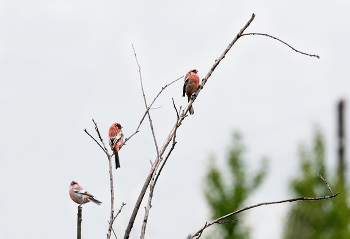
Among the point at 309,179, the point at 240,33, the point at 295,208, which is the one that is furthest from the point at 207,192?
the point at 240,33

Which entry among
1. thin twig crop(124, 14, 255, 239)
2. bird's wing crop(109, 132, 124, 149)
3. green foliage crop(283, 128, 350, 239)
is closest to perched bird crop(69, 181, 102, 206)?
bird's wing crop(109, 132, 124, 149)

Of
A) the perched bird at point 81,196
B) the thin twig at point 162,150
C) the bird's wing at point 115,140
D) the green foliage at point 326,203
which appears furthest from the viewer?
the green foliage at point 326,203

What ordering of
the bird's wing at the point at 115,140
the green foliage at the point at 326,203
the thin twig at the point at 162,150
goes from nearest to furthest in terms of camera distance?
the thin twig at the point at 162,150, the bird's wing at the point at 115,140, the green foliage at the point at 326,203

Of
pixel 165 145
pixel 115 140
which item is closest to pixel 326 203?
pixel 115 140

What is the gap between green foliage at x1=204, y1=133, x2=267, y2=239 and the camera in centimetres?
1770

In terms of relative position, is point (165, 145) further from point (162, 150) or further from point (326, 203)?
point (326, 203)

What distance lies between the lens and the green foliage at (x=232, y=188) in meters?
17.7

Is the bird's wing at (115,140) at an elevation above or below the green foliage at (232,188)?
below

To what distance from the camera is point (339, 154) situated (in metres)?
17.1

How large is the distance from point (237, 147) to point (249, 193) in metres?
1.61

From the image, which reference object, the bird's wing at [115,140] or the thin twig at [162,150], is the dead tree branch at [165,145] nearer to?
the thin twig at [162,150]

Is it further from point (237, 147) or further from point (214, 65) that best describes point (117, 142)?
point (237, 147)

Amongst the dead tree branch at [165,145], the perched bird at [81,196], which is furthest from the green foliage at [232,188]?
the dead tree branch at [165,145]

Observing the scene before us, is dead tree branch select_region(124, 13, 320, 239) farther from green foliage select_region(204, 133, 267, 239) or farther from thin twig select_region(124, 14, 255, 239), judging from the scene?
green foliage select_region(204, 133, 267, 239)
